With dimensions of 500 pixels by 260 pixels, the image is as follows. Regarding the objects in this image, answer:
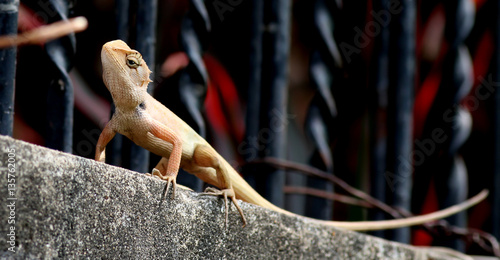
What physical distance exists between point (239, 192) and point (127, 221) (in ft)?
2.16

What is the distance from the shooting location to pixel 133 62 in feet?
5.55

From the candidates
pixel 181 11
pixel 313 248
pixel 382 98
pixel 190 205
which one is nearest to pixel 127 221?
pixel 190 205

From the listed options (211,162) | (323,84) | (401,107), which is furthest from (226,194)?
(401,107)

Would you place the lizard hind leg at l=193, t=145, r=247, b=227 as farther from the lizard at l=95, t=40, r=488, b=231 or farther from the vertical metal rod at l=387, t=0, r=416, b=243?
the vertical metal rod at l=387, t=0, r=416, b=243

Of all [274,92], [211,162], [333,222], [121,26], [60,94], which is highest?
[121,26]

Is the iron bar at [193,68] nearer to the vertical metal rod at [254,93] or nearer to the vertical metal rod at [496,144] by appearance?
the vertical metal rod at [254,93]

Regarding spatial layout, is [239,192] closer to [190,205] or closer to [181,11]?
[190,205]

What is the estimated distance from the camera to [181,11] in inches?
178

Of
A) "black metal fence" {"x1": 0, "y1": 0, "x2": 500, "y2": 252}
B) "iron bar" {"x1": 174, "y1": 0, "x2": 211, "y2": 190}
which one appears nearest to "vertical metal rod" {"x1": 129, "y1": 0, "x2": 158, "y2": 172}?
"black metal fence" {"x1": 0, "y1": 0, "x2": 500, "y2": 252}

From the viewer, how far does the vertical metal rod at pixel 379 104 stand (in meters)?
3.03

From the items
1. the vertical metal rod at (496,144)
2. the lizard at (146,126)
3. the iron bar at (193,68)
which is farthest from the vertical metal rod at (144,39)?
the vertical metal rod at (496,144)

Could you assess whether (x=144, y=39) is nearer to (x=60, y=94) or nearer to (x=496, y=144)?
(x=60, y=94)

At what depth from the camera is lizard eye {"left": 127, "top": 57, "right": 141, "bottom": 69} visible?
1.68m

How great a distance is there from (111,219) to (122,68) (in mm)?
449
